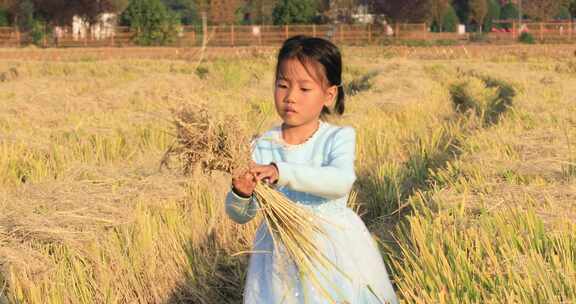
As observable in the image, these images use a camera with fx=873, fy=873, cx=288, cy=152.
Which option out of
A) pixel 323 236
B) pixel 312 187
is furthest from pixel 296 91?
pixel 323 236

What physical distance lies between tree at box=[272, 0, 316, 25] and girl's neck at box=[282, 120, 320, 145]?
117ft

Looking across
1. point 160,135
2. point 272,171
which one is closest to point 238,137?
point 272,171

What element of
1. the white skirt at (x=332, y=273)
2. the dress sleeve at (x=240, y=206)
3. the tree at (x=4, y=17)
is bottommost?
the white skirt at (x=332, y=273)

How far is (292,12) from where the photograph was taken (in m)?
37.7

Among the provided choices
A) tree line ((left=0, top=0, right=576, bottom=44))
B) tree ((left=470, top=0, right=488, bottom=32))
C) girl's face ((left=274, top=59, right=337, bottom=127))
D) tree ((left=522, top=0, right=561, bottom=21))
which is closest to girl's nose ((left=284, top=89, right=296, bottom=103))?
girl's face ((left=274, top=59, right=337, bottom=127))

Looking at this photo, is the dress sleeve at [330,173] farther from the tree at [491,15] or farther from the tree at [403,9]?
the tree at [491,15]

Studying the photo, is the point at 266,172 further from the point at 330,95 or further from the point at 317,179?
the point at 330,95

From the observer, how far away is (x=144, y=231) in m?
3.03

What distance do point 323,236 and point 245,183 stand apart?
0.32 m

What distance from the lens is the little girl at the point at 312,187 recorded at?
7.27ft

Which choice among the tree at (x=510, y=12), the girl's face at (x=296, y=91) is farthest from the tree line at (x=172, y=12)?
the girl's face at (x=296, y=91)

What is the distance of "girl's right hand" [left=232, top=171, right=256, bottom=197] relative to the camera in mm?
2068

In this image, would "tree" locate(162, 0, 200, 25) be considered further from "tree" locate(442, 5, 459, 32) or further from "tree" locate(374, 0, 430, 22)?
"tree" locate(442, 5, 459, 32)

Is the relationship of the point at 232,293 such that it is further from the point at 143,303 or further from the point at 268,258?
the point at 268,258
